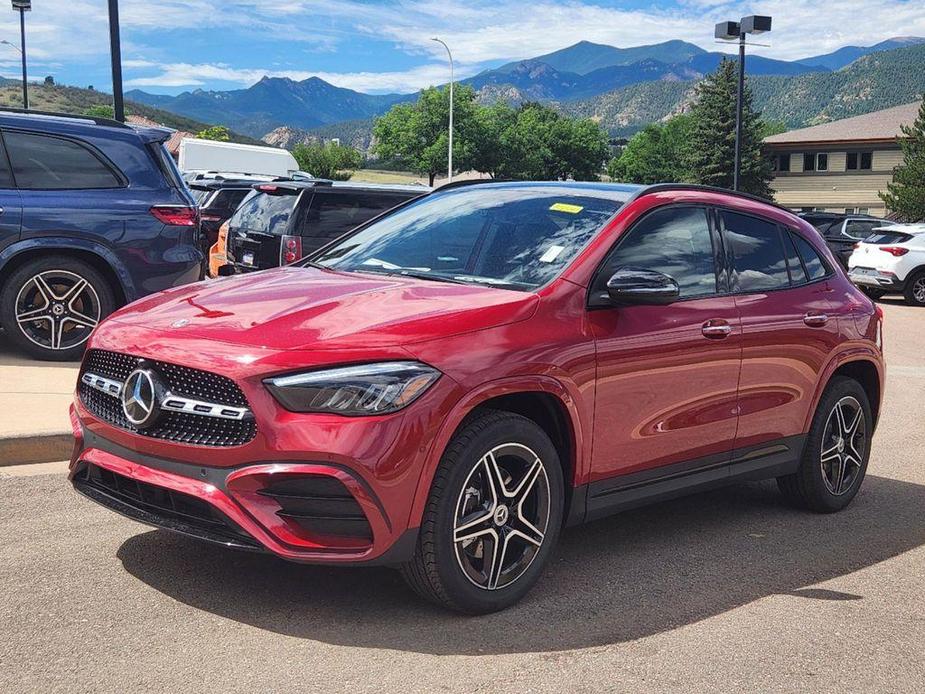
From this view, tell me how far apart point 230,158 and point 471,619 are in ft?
111

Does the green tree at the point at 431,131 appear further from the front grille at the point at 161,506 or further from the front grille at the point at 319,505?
the front grille at the point at 319,505

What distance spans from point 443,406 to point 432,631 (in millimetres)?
865

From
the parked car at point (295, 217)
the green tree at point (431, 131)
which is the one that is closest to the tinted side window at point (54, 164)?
the parked car at point (295, 217)

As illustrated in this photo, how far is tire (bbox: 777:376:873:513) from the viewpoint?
6105mm

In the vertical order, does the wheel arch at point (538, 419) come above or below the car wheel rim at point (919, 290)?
above

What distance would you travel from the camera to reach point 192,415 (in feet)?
13.1

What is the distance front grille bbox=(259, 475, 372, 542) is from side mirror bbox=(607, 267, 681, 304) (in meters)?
1.48

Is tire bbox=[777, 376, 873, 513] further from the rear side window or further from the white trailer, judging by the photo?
the white trailer

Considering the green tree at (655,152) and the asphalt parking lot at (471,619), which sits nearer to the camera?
the asphalt parking lot at (471,619)

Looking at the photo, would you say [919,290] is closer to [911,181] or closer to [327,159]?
[911,181]

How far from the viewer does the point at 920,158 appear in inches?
2299

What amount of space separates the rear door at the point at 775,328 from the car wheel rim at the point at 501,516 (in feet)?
4.98

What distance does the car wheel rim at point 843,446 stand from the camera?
245 inches

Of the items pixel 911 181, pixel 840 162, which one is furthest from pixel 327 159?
pixel 911 181
